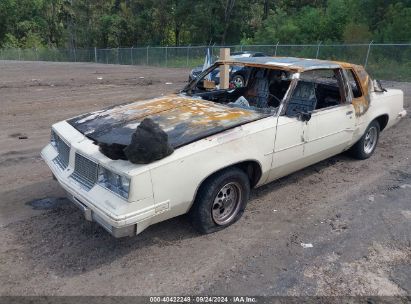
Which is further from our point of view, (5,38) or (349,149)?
(5,38)

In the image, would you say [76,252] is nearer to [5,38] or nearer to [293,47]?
[293,47]

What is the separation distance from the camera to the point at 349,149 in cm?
606

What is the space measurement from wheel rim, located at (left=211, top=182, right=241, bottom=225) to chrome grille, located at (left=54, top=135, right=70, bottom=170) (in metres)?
1.62

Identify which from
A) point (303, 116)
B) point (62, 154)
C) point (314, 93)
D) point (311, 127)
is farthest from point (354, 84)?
point (62, 154)

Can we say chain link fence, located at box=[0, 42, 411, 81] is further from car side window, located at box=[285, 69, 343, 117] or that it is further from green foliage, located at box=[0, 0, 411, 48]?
car side window, located at box=[285, 69, 343, 117]

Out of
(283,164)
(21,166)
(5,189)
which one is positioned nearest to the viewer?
(283,164)

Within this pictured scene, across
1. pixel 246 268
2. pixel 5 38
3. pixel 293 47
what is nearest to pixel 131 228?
pixel 246 268

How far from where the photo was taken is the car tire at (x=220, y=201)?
3.73 metres

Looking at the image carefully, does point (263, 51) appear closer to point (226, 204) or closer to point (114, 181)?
point (226, 204)

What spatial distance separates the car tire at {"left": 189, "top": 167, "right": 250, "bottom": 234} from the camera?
12.2 ft

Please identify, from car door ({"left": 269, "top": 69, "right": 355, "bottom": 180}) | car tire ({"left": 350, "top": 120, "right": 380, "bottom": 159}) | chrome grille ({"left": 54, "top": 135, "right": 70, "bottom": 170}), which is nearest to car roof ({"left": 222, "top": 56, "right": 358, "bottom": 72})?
car door ({"left": 269, "top": 69, "right": 355, "bottom": 180})

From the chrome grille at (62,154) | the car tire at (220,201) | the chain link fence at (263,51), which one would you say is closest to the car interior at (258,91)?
the car tire at (220,201)

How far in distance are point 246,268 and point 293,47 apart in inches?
844

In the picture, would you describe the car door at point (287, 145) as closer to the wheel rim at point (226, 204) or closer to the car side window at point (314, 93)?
the car side window at point (314, 93)
